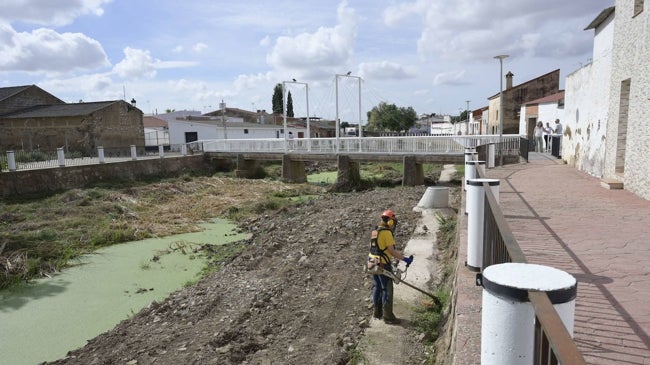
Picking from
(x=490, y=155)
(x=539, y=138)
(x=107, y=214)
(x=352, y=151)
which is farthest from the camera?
(x=352, y=151)

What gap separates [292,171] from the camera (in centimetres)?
2914

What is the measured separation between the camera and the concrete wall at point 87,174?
20.3m

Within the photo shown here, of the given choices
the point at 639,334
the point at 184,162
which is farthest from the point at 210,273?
the point at 184,162

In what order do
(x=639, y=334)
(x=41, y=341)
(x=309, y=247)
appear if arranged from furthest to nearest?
1. (x=309, y=247)
2. (x=41, y=341)
3. (x=639, y=334)

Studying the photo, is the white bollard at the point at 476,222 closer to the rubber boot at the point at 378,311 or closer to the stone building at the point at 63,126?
the rubber boot at the point at 378,311

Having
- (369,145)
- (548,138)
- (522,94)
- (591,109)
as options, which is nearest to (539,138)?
(548,138)

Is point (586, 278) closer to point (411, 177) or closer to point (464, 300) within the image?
point (464, 300)

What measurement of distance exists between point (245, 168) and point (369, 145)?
1025 cm

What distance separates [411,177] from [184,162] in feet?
53.0

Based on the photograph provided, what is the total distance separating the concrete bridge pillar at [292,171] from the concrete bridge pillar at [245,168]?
3690 millimetres

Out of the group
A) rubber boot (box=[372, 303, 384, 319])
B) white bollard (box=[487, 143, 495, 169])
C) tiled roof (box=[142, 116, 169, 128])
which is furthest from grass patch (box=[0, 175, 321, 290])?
tiled roof (box=[142, 116, 169, 128])

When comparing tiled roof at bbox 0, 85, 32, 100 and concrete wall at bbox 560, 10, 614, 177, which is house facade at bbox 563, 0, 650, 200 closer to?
concrete wall at bbox 560, 10, 614, 177

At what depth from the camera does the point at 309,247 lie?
11625mm

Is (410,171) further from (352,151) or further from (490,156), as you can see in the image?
(490,156)
